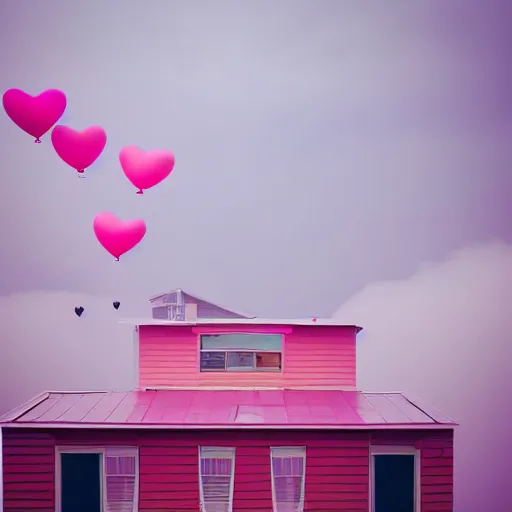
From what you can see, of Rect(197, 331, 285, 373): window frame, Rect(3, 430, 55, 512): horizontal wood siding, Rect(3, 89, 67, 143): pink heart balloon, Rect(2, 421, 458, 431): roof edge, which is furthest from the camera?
Rect(197, 331, 285, 373): window frame

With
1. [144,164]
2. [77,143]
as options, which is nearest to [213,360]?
[144,164]

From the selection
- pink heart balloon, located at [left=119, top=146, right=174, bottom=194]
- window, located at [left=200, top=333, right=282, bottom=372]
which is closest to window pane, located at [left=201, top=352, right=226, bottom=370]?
window, located at [left=200, top=333, right=282, bottom=372]

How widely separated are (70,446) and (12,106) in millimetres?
2934

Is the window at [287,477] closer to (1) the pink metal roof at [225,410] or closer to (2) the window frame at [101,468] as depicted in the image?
(1) the pink metal roof at [225,410]

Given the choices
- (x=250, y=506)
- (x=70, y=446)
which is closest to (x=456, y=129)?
(x=250, y=506)

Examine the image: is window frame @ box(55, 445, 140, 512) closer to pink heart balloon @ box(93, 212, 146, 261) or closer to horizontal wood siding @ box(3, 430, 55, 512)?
horizontal wood siding @ box(3, 430, 55, 512)

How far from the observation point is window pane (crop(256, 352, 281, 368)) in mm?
5594

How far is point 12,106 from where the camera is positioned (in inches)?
216

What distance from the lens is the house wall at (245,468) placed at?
487 cm

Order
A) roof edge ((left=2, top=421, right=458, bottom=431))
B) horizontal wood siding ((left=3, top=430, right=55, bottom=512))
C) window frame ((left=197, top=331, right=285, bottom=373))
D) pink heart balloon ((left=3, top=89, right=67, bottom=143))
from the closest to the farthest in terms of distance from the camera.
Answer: roof edge ((left=2, top=421, right=458, bottom=431)) → horizontal wood siding ((left=3, top=430, right=55, bottom=512)) → pink heart balloon ((left=3, top=89, right=67, bottom=143)) → window frame ((left=197, top=331, right=285, bottom=373))

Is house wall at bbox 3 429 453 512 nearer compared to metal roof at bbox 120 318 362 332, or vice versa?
house wall at bbox 3 429 453 512

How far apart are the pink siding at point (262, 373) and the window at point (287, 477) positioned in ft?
2.63

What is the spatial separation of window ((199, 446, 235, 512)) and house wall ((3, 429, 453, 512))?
0.05 m

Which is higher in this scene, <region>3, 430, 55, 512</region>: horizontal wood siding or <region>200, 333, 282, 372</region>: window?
<region>200, 333, 282, 372</region>: window
